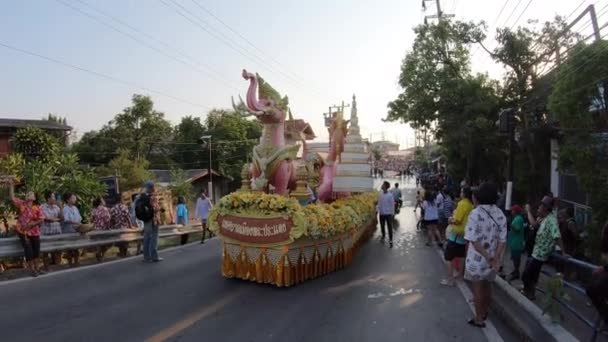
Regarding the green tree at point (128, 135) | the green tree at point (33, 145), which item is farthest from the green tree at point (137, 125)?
the green tree at point (33, 145)

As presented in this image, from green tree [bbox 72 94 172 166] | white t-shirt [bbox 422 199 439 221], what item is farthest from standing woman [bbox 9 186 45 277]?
green tree [bbox 72 94 172 166]

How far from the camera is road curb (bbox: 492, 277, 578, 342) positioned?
4678 mm

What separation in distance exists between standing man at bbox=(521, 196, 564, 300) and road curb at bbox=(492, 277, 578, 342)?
33cm

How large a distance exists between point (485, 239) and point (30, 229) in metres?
7.65

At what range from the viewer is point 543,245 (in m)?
6.46

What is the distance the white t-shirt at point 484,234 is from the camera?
5324mm

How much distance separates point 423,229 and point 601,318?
10.9 meters

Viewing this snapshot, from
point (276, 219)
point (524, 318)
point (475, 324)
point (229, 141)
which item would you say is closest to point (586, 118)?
point (524, 318)

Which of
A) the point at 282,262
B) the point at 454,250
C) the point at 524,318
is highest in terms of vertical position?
the point at 454,250

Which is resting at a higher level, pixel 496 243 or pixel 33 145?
pixel 33 145

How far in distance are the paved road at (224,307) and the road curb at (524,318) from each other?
0.46 meters

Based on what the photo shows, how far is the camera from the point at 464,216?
731 cm

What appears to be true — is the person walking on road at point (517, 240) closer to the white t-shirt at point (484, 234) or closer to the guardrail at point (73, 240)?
the white t-shirt at point (484, 234)

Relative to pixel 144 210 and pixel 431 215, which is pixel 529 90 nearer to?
pixel 431 215
